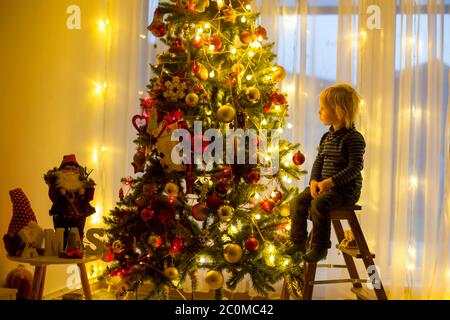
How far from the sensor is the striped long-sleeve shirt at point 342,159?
266cm

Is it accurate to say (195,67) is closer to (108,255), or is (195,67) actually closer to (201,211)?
(201,211)

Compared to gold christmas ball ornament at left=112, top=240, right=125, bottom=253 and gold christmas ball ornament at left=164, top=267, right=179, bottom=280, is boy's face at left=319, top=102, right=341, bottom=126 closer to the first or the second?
gold christmas ball ornament at left=164, top=267, right=179, bottom=280

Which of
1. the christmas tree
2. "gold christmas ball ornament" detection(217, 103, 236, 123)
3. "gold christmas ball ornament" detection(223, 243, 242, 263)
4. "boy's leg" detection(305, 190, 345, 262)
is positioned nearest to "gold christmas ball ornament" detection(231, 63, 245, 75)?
the christmas tree

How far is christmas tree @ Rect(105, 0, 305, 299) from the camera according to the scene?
2.82 metres

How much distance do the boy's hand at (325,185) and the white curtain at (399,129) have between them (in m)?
0.86

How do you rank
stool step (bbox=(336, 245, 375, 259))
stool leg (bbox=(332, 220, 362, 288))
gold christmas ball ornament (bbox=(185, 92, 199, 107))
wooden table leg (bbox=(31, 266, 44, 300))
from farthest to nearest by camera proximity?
stool leg (bbox=(332, 220, 362, 288))
gold christmas ball ornament (bbox=(185, 92, 199, 107))
stool step (bbox=(336, 245, 375, 259))
wooden table leg (bbox=(31, 266, 44, 300))

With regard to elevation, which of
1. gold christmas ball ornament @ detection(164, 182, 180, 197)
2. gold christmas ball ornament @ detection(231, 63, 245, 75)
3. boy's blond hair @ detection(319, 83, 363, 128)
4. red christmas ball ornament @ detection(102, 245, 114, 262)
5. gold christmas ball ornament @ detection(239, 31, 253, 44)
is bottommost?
red christmas ball ornament @ detection(102, 245, 114, 262)

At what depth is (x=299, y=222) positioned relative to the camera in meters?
2.76

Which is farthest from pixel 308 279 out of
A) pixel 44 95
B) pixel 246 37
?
pixel 44 95

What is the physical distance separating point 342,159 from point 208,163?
0.68 meters

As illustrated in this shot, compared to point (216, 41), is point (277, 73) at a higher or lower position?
lower

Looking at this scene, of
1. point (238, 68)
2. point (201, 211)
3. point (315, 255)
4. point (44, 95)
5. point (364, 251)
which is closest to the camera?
point (315, 255)

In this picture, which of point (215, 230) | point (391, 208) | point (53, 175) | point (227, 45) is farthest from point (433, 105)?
point (53, 175)

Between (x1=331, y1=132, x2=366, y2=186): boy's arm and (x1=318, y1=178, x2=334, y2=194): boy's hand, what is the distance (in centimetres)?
2
